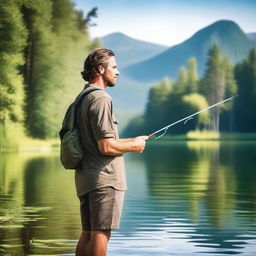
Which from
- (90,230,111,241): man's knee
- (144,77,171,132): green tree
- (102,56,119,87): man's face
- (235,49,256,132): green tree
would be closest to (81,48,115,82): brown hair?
(102,56,119,87): man's face

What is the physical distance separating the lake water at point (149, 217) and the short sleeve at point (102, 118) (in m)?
2.37

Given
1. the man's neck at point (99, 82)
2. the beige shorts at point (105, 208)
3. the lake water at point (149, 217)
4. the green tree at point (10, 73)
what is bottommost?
the lake water at point (149, 217)

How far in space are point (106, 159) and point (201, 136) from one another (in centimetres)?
11196

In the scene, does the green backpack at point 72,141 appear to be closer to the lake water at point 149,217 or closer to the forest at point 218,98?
the lake water at point 149,217

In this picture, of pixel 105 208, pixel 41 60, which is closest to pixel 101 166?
pixel 105 208

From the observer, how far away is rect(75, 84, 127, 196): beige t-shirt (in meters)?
5.38

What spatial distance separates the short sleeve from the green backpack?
0.12 meters

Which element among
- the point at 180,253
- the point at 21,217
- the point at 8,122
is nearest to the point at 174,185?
the point at 21,217

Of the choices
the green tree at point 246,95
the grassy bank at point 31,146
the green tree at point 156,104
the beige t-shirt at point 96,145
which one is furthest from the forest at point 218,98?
the beige t-shirt at point 96,145

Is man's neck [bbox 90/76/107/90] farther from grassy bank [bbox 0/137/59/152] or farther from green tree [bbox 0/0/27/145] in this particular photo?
grassy bank [bbox 0/137/59/152]

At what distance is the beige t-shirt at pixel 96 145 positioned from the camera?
5.38m

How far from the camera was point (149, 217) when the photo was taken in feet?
35.9

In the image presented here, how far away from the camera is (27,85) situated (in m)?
44.5

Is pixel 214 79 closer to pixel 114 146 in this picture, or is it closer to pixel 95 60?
pixel 95 60
